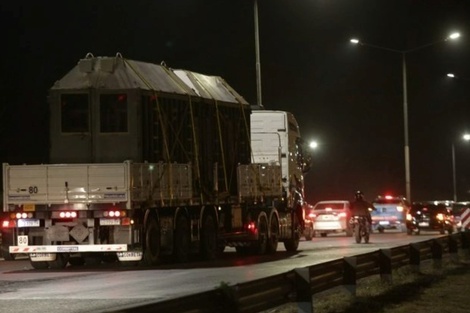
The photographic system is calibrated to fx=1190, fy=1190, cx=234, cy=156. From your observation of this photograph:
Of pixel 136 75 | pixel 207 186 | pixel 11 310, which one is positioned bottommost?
pixel 11 310

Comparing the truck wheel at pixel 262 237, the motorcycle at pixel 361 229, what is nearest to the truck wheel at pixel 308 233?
the motorcycle at pixel 361 229

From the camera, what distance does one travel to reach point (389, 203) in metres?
49.2

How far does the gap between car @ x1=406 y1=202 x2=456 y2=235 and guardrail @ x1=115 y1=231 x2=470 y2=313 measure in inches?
1061

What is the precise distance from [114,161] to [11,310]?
1020 centimetres

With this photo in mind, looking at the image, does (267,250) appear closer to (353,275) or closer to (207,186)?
(207,186)

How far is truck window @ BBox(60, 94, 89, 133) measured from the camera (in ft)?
85.7

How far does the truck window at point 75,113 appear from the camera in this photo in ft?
85.7

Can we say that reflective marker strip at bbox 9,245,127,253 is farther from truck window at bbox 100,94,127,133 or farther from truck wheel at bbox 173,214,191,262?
truck window at bbox 100,94,127,133

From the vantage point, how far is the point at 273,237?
31.5 m

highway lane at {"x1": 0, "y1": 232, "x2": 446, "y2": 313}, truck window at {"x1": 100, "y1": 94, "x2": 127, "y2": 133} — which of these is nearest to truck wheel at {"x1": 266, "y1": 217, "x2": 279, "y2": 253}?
highway lane at {"x1": 0, "y1": 232, "x2": 446, "y2": 313}

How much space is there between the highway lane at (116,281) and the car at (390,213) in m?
19.6

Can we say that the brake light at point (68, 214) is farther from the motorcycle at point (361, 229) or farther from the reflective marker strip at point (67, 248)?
the motorcycle at point (361, 229)

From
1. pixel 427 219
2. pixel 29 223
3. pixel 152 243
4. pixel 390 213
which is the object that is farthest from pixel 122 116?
pixel 390 213

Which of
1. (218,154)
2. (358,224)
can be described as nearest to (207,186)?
(218,154)
